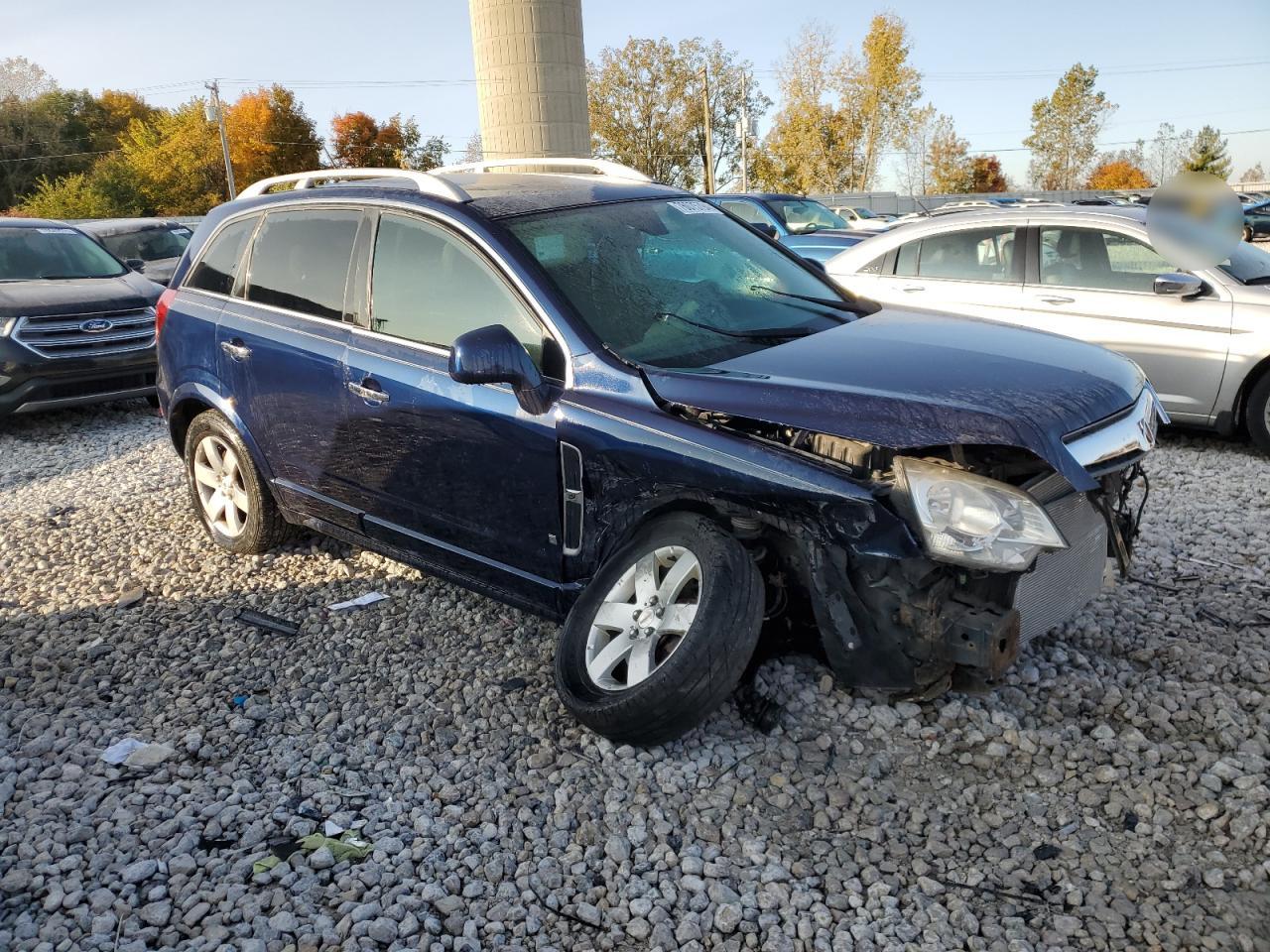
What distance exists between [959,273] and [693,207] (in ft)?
12.4

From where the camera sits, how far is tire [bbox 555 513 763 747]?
3121 mm

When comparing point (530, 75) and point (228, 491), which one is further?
point (530, 75)

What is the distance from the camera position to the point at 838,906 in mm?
2664

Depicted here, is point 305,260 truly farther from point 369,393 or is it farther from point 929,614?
point 929,614

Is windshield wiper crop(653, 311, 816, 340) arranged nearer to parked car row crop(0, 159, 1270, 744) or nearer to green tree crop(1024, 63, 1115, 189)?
parked car row crop(0, 159, 1270, 744)

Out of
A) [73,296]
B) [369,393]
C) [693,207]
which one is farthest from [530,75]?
[369,393]

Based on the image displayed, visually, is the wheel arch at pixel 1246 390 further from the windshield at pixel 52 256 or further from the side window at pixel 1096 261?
the windshield at pixel 52 256

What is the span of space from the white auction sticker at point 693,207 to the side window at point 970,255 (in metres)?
3.57

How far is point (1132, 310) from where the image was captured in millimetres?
6820

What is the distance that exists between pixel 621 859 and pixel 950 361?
75.2 inches

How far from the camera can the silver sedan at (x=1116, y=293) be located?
6.53 meters

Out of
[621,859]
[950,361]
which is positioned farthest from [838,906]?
[950,361]

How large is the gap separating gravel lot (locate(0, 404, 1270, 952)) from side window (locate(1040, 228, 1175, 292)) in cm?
278

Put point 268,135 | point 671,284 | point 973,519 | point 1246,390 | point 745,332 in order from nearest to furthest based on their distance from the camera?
point 973,519, point 745,332, point 671,284, point 1246,390, point 268,135
